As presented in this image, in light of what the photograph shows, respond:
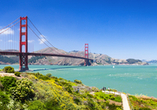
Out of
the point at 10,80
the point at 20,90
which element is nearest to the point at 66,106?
the point at 20,90

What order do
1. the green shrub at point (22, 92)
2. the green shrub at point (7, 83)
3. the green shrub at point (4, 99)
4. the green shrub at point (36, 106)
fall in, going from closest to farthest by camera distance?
the green shrub at point (4, 99)
the green shrub at point (36, 106)
the green shrub at point (22, 92)
the green shrub at point (7, 83)

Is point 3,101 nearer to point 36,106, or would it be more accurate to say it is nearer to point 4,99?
point 4,99

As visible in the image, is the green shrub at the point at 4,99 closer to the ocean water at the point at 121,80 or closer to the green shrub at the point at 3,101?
the green shrub at the point at 3,101

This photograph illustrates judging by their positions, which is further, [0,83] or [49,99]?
[49,99]

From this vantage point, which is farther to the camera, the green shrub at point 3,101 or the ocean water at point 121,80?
the ocean water at point 121,80

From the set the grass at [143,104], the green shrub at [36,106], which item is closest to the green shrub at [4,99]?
the green shrub at [36,106]

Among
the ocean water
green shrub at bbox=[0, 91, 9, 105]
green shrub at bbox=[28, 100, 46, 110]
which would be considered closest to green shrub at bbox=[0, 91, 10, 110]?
green shrub at bbox=[0, 91, 9, 105]

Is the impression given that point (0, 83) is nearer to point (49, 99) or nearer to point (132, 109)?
point (49, 99)

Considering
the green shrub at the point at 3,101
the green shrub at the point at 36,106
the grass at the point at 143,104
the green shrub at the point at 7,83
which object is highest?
the green shrub at the point at 7,83

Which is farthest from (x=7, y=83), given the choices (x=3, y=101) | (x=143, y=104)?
(x=143, y=104)

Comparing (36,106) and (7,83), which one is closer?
(36,106)

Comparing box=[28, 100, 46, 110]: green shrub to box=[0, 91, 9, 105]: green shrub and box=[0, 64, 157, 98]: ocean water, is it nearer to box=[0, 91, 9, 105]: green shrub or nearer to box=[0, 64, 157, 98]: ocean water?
box=[0, 91, 9, 105]: green shrub
